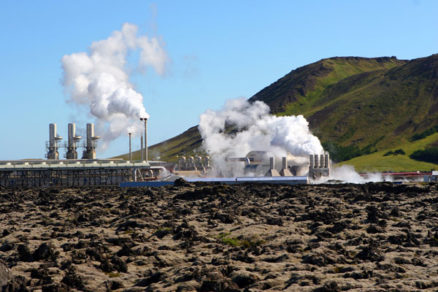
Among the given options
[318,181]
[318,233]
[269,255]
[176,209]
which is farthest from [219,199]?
[318,181]

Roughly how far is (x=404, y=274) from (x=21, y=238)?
1308 inches

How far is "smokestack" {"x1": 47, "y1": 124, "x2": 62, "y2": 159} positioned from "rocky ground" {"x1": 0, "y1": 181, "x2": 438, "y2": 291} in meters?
117

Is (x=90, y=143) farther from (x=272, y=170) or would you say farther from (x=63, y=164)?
(x=272, y=170)

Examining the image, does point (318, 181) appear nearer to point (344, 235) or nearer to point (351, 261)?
point (344, 235)

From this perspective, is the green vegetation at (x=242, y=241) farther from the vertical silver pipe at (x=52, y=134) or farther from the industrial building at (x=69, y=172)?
the vertical silver pipe at (x=52, y=134)

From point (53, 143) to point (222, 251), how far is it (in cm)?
15520

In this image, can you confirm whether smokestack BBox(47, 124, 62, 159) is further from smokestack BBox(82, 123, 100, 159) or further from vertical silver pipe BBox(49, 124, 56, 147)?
smokestack BBox(82, 123, 100, 159)

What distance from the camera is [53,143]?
646 feet

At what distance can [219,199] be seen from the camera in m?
102

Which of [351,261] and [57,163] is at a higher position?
[57,163]

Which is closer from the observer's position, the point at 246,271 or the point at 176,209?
the point at 246,271

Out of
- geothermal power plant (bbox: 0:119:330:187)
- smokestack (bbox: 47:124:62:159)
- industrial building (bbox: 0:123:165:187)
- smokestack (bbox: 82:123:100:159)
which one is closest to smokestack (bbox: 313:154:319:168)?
geothermal power plant (bbox: 0:119:330:187)

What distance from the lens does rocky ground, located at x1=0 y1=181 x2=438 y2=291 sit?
38.1m

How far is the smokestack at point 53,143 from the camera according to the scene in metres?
196
